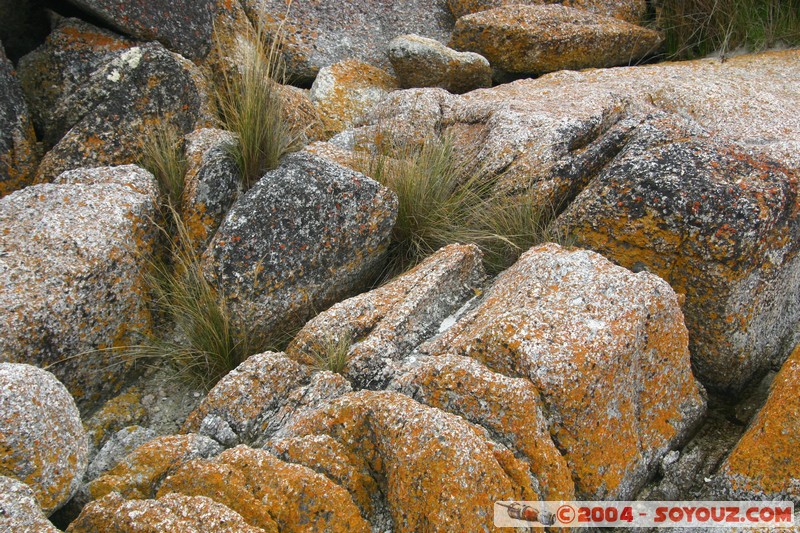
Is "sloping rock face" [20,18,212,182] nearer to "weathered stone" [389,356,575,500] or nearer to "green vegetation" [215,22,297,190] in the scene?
"green vegetation" [215,22,297,190]

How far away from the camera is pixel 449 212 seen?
4.61m

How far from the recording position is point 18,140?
4383mm

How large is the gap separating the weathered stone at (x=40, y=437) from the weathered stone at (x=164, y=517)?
338 millimetres

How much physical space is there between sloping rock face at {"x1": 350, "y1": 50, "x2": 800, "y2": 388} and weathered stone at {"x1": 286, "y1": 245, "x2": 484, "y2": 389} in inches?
30.0

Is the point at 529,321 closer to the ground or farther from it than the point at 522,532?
farther from it

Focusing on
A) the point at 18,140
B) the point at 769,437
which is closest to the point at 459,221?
the point at 769,437

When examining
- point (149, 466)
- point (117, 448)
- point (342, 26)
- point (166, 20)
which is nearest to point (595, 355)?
point (149, 466)

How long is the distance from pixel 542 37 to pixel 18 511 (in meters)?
5.45

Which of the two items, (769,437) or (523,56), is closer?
(769,437)

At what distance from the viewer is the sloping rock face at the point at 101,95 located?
14.5 feet

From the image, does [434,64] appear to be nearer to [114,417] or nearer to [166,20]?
[166,20]

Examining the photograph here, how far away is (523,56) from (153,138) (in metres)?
3.45

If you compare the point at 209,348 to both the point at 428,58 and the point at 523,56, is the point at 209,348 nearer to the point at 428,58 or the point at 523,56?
the point at 428,58

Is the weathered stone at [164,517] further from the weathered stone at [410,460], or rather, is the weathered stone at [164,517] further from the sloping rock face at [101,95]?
the sloping rock face at [101,95]
